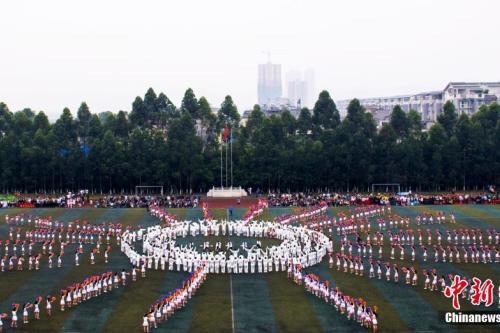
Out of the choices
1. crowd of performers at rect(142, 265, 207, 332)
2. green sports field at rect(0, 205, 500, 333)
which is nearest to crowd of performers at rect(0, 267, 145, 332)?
green sports field at rect(0, 205, 500, 333)

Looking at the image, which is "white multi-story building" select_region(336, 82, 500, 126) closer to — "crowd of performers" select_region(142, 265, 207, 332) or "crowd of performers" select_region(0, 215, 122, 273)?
"crowd of performers" select_region(0, 215, 122, 273)

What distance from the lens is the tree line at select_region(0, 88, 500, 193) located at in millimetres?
87750

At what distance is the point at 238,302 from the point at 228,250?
13.9 meters

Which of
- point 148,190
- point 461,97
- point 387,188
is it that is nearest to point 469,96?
point 461,97

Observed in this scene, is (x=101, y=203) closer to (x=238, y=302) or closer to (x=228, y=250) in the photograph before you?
(x=228, y=250)

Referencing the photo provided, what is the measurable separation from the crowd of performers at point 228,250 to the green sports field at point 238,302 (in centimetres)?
96

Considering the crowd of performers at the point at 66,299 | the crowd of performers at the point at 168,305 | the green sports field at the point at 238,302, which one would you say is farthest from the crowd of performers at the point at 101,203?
the crowd of performers at the point at 168,305

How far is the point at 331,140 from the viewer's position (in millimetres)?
89812

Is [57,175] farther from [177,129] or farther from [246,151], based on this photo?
[246,151]

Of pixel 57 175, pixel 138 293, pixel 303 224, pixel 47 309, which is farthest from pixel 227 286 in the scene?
pixel 57 175

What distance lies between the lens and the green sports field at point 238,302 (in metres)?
28.3

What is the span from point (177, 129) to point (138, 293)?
5771 centimetres

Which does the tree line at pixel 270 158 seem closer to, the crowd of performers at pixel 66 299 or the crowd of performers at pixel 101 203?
the crowd of performers at pixel 101 203

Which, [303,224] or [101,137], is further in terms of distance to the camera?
[101,137]
